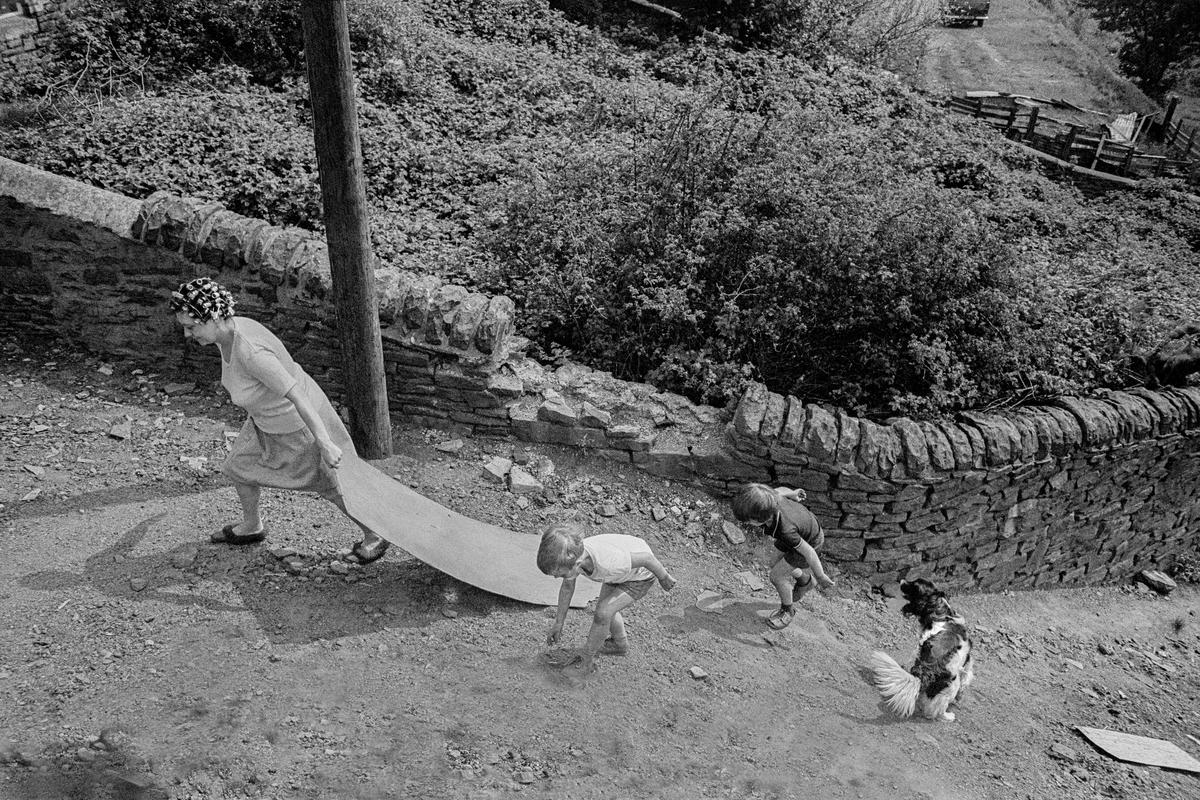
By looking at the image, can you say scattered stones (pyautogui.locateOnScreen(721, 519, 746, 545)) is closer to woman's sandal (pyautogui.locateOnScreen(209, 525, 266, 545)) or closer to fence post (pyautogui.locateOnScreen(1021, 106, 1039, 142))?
woman's sandal (pyautogui.locateOnScreen(209, 525, 266, 545))

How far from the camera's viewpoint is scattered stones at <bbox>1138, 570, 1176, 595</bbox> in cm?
802

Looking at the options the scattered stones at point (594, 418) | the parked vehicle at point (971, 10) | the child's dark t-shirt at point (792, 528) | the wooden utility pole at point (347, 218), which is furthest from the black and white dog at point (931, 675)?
the parked vehicle at point (971, 10)

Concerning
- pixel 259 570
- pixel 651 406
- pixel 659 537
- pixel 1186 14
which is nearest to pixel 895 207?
pixel 651 406

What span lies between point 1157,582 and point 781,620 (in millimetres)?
5028

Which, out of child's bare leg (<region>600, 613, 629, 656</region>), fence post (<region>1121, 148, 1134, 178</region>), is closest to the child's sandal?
child's bare leg (<region>600, 613, 629, 656</region>)

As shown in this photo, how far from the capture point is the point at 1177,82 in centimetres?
2519

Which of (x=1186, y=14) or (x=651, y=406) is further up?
(x=1186, y=14)

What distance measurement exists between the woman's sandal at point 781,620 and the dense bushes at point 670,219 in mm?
1791

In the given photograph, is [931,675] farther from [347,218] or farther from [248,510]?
[347,218]

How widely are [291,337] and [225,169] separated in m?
2.69

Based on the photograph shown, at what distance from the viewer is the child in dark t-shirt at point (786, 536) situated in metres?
4.78

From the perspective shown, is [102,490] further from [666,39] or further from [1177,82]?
[1177,82]

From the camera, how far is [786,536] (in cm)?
490

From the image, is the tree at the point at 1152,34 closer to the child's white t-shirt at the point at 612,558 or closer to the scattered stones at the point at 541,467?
the scattered stones at the point at 541,467
